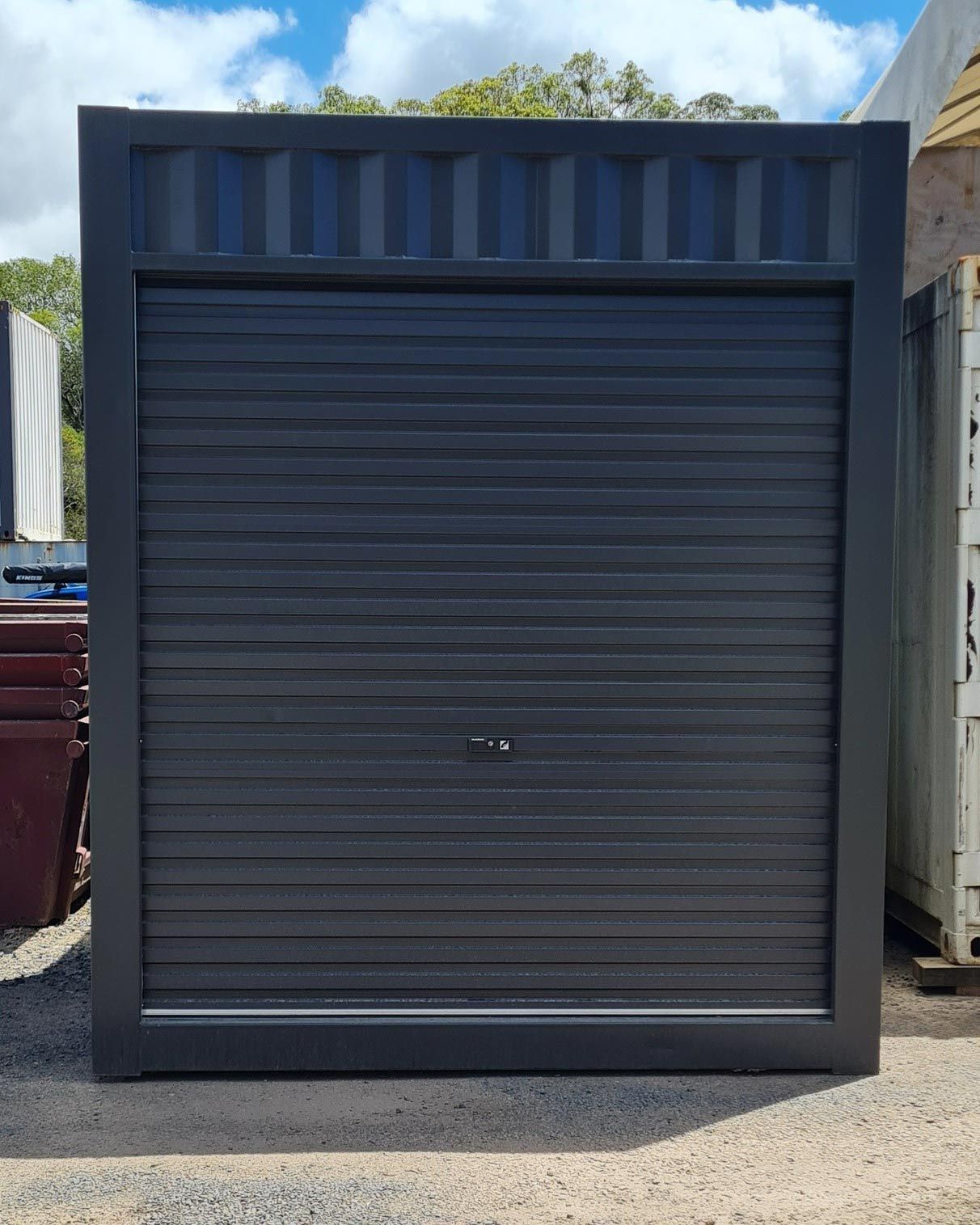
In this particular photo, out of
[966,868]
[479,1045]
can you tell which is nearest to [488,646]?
[479,1045]

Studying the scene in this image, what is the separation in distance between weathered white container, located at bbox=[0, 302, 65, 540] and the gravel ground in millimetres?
10426

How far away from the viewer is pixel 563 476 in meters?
4.17

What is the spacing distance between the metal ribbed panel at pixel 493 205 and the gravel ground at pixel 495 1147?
3307 mm

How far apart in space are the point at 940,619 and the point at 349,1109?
A: 3496 millimetres

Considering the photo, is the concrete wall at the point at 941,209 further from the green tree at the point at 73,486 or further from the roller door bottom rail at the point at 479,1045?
the green tree at the point at 73,486

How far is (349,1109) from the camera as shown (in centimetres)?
383

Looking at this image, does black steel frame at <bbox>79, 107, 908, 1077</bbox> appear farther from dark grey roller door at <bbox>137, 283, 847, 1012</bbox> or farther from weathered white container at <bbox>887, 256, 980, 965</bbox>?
weathered white container at <bbox>887, 256, 980, 965</bbox>

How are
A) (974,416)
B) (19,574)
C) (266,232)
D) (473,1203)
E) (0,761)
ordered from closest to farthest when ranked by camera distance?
(473,1203)
(266,232)
(974,416)
(0,761)
(19,574)

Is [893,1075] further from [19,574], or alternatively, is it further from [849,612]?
[19,574]

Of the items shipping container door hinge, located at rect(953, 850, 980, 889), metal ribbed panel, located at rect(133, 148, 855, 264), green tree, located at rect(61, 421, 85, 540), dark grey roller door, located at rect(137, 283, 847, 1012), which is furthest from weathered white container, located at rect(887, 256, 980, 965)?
green tree, located at rect(61, 421, 85, 540)

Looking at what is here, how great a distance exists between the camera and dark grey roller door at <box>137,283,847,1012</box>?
4.11 m

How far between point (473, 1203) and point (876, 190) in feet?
13.1

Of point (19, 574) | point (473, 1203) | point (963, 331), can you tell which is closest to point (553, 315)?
point (963, 331)

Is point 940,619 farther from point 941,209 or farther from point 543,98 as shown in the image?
point 543,98
